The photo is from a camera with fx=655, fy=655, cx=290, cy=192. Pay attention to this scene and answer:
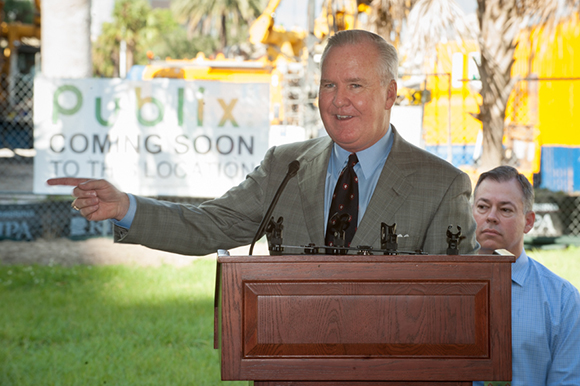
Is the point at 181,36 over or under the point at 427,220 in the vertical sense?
over

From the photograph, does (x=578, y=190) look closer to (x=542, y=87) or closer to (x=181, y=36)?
(x=542, y=87)

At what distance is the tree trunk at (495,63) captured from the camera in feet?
27.6

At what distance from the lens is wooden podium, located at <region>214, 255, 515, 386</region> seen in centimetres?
183

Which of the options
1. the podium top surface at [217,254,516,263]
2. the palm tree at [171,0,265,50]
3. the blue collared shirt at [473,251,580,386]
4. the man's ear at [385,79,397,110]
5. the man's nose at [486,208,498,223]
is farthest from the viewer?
the palm tree at [171,0,265,50]

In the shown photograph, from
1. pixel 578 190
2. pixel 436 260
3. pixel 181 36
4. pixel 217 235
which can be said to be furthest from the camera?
pixel 181 36

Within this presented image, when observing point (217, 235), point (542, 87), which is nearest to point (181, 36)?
point (542, 87)

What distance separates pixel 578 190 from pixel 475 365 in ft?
37.8

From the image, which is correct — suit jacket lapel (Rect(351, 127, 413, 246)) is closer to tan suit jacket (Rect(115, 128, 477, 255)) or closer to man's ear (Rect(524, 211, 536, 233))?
tan suit jacket (Rect(115, 128, 477, 255))

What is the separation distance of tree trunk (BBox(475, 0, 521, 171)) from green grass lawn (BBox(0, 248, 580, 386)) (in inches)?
73.0

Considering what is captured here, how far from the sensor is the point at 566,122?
13555mm

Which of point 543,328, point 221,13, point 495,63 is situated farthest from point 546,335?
point 221,13

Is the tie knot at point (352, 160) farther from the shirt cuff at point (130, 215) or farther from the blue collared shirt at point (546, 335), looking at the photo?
the blue collared shirt at point (546, 335)

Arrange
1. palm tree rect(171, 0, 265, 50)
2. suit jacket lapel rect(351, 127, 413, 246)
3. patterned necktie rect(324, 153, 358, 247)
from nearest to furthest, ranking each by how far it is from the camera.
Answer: suit jacket lapel rect(351, 127, 413, 246)
patterned necktie rect(324, 153, 358, 247)
palm tree rect(171, 0, 265, 50)

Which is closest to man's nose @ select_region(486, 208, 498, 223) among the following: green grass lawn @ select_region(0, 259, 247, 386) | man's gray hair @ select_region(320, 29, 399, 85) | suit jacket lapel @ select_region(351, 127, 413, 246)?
suit jacket lapel @ select_region(351, 127, 413, 246)
